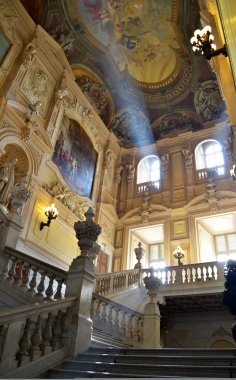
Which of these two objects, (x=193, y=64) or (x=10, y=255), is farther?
(x=193, y=64)

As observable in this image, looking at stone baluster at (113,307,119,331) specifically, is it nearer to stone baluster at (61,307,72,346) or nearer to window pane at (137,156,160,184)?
stone baluster at (61,307,72,346)

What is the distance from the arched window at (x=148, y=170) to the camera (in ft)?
64.0

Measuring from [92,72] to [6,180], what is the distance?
10.3 metres

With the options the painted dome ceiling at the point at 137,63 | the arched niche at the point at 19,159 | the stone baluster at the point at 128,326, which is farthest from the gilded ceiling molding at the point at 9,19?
the stone baluster at the point at 128,326

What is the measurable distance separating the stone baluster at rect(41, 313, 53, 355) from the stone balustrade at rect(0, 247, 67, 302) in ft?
3.50

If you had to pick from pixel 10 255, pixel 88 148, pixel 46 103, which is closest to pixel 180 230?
pixel 88 148

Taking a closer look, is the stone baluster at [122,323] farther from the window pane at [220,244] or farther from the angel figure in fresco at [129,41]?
the angel figure in fresco at [129,41]

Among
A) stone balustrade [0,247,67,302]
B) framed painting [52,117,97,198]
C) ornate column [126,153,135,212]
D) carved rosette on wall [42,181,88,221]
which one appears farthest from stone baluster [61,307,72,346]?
ornate column [126,153,135,212]

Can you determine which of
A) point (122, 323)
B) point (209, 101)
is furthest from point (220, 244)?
point (122, 323)

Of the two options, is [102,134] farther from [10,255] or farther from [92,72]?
[10,255]

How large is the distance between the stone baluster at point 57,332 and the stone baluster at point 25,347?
0.52m

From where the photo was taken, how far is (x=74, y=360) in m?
4.50

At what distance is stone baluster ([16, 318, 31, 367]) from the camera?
3.90 metres

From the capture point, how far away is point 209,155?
18.6 m
